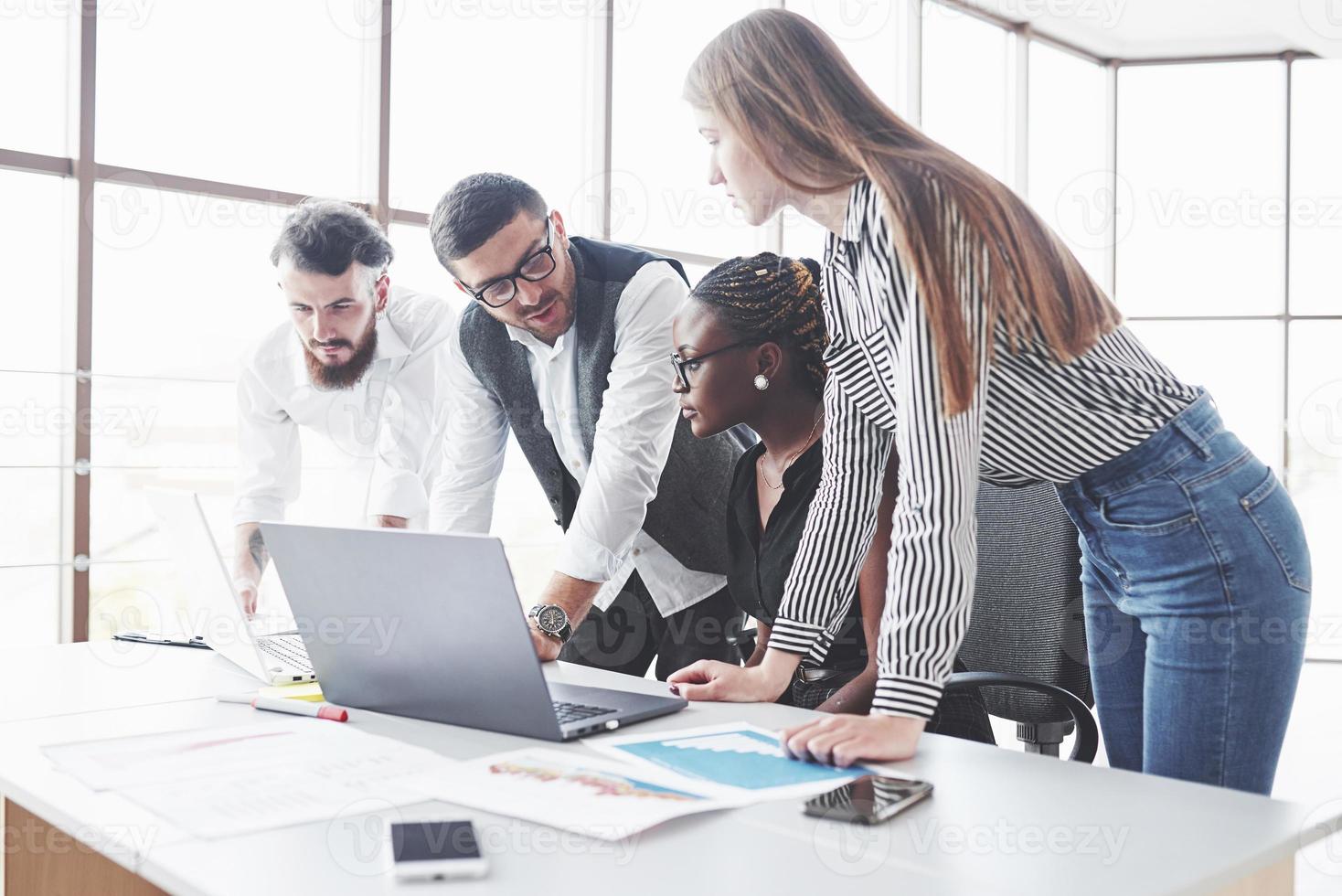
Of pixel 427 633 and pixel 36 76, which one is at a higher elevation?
pixel 36 76

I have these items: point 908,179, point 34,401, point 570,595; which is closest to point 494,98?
point 34,401

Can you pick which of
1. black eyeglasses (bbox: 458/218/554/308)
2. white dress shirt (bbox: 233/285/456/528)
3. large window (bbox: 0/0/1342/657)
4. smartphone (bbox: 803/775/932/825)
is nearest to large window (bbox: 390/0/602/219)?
large window (bbox: 0/0/1342/657)

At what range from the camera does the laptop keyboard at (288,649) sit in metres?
1.59

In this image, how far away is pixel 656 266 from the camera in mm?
2080

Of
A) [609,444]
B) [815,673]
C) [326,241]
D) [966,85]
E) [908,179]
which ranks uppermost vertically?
Result: [966,85]

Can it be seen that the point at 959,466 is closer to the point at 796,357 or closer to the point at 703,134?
the point at 703,134

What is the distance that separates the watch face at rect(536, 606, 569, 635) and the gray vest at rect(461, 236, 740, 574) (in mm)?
455

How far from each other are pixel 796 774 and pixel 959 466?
1.01 ft

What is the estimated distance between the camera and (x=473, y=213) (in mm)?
1793

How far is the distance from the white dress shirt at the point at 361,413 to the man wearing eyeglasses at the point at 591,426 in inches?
14.9

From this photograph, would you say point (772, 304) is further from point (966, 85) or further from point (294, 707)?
point (966, 85)

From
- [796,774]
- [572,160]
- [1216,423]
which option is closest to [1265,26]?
[572,160]

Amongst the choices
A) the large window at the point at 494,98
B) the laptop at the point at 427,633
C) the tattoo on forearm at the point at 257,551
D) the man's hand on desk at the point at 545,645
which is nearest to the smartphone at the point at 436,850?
the laptop at the point at 427,633

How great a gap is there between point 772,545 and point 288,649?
0.73 m
